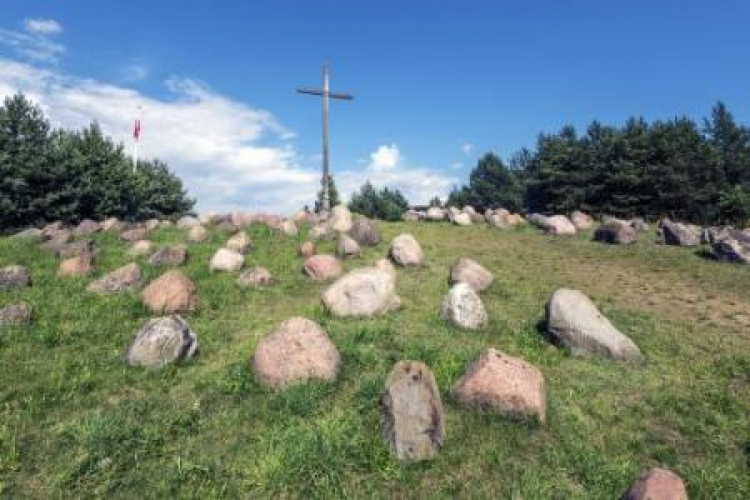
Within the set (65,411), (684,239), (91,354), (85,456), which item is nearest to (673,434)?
(85,456)

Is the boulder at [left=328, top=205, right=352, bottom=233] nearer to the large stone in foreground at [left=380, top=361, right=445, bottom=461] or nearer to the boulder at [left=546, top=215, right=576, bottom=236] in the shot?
the boulder at [left=546, top=215, right=576, bottom=236]

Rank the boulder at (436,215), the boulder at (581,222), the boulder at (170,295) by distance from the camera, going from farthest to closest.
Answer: the boulder at (436,215), the boulder at (581,222), the boulder at (170,295)

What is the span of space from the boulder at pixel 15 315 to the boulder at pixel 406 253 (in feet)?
32.2

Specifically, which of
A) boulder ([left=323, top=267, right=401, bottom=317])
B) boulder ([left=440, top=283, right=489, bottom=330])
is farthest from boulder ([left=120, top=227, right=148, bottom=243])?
boulder ([left=440, top=283, right=489, bottom=330])

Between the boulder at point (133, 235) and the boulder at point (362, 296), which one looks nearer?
the boulder at point (362, 296)

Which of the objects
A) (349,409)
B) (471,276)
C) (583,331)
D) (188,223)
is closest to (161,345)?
(349,409)

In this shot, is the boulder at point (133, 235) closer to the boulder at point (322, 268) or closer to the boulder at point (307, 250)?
the boulder at point (307, 250)

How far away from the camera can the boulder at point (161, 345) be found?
940 centimetres

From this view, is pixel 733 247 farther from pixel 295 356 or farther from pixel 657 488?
pixel 295 356

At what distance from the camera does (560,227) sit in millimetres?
25000

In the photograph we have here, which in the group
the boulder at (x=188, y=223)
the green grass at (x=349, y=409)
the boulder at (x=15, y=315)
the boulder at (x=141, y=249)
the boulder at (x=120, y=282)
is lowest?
the green grass at (x=349, y=409)

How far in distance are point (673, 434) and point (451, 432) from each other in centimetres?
306

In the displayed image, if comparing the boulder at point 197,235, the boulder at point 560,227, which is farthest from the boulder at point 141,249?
the boulder at point 560,227

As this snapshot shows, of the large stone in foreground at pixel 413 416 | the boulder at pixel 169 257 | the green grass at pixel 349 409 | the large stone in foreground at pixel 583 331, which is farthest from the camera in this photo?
the boulder at pixel 169 257
